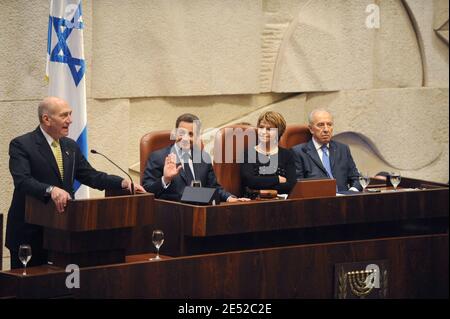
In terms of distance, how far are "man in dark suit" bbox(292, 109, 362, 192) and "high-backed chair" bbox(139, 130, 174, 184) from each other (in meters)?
0.83

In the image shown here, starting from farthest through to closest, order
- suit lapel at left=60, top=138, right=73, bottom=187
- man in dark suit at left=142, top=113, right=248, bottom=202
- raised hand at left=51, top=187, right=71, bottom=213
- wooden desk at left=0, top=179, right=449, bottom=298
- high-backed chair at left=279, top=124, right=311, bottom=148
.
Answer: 1. high-backed chair at left=279, top=124, right=311, bottom=148
2. man in dark suit at left=142, top=113, right=248, bottom=202
3. suit lapel at left=60, top=138, right=73, bottom=187
4. wooden desk at left=0, top=179, right=449, bottom=298
5. raised hand at left=51, top=187, right=71, bottom=213

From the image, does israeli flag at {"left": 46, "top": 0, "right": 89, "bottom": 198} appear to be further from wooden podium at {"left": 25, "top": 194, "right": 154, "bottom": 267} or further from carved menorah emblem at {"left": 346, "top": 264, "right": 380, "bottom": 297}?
carved menorah emblem at {"left": 346, "top": 264, "right": 380, "bottom": 297}

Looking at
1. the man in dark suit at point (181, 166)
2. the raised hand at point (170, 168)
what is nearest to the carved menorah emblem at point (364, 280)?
the man in dark suit at point (181, 166)

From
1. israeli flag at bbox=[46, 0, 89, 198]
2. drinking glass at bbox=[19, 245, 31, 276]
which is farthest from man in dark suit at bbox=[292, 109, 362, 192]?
drinking glass at bbox=[19, 245, 31, 276]

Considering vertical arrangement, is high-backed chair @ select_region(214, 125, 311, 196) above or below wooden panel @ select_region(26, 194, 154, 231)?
above

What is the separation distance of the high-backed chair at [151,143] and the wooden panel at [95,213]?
89cm

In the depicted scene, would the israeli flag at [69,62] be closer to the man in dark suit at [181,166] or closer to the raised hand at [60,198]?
the man in dark suit at [181,166]

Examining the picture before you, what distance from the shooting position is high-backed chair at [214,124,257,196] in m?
5.73

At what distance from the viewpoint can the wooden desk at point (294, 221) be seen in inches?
195

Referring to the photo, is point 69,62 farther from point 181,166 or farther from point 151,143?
point 181,166

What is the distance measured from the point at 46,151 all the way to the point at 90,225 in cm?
50

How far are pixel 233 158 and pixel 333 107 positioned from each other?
7.70 ft

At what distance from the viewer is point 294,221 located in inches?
205

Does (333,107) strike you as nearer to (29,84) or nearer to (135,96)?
(135,96)
